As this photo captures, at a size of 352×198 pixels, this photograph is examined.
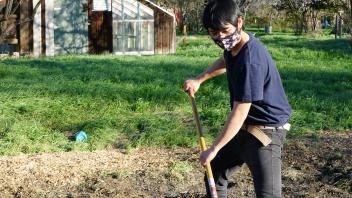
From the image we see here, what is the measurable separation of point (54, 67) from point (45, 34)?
17.7 ft

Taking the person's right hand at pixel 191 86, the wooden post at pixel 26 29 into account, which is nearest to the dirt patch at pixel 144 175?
the person's right hand at pixel 191 86

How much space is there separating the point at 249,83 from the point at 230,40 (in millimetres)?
233

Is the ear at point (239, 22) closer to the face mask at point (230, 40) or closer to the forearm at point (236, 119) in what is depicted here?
the face mask at point (230, 40)

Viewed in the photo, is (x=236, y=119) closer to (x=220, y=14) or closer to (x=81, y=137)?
(x=220, y=14)

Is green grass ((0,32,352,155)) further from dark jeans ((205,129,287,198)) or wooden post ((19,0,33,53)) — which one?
wooden post ((19,0,33,53))

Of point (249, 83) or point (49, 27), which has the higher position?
point (49, 27)

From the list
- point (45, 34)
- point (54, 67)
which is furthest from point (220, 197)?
point (45, 34)

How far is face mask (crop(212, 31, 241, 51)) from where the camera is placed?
2867 millimetres

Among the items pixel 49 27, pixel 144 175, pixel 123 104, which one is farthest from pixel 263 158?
pixel 49 27

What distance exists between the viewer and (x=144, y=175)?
4824mm

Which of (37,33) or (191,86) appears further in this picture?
(37,33)

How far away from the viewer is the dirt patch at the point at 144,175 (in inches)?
179

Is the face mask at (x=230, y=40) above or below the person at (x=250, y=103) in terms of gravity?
above

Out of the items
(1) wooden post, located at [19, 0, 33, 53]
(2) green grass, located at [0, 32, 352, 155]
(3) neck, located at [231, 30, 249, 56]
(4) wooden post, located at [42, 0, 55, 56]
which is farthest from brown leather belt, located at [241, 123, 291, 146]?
(4) wooden post, located at [42, 0, 55, 56]
